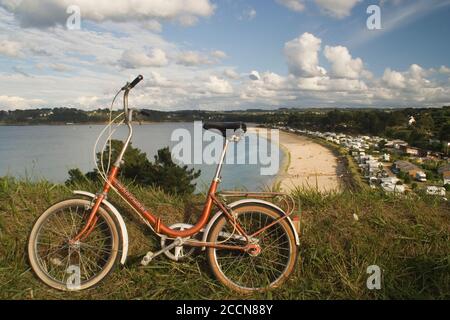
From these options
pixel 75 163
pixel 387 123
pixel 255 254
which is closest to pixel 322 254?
pixel 255 254

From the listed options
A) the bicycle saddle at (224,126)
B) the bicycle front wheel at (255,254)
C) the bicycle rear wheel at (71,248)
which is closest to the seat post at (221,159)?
the bicycle saddle at (224,126)

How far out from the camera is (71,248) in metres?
2.87

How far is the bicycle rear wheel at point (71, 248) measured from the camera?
9.01 ft

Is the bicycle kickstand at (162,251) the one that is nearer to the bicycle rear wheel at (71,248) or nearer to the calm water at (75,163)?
the bicycle rear wheel at (71,248)

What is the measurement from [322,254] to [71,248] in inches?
80.5

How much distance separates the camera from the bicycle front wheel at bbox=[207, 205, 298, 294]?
2688 millimetres

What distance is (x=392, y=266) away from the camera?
8.94ft

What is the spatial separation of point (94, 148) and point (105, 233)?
2.54ft

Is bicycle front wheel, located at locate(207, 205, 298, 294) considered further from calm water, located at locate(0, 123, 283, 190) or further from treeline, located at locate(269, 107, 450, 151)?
treeline, located at locate(269, 107, 450, 151)

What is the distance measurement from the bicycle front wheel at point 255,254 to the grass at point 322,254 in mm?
100

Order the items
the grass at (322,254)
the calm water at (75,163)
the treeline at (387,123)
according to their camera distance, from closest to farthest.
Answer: the grass at (322,254), the calm water at (75,163), the treeline at (387,123)

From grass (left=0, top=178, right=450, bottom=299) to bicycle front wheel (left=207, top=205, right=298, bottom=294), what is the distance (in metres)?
0.10

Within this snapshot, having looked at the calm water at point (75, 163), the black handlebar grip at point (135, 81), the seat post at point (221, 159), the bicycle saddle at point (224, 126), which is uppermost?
the black handlebar grip at point (135, 81)
